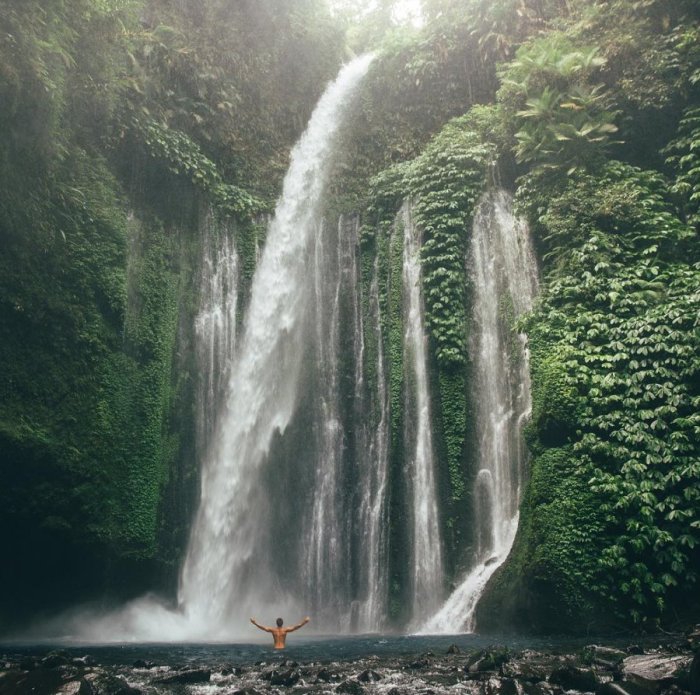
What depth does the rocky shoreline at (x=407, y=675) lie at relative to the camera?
5285mm

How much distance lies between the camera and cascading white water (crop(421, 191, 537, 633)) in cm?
1105

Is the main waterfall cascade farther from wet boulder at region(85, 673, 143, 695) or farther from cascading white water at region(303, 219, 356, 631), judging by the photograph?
wet boulder at region(85, 673, 143, 695)

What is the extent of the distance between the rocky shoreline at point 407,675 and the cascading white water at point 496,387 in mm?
3643

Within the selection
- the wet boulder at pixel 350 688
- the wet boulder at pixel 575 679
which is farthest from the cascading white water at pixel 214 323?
the wet boulder at pixel 575 679

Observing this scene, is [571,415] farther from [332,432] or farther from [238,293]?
[238,293]

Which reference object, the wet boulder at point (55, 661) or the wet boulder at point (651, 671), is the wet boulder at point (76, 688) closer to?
the wet boulder at point (55, 661)

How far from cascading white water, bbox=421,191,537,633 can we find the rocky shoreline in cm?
364

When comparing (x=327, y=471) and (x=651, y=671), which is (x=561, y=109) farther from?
(x=651, y=671)

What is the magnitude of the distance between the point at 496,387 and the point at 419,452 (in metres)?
2.04

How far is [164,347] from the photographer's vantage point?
1359 centimetres

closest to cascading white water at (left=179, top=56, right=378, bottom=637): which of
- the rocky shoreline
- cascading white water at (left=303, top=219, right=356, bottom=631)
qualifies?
cascading white water at (left=303, top=219, right=356, bottom=631)

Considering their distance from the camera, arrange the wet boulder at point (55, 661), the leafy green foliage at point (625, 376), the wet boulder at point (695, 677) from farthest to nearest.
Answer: the leafy green foliage at point (625, 376) < the wet boulder at point (55, 661) < the wet boulder at point (695, 677)

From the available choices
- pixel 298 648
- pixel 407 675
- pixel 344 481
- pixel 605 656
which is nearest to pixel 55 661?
pixel 298 648

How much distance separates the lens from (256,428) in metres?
14.1
